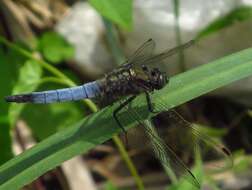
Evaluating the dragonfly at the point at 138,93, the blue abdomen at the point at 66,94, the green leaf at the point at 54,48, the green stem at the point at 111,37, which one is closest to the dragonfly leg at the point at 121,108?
the dragonfly at the point at 138,93

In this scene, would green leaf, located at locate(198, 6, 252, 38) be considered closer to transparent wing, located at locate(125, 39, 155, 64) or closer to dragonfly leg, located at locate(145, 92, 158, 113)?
transparent wing, located at locate(125, 39, 155, 64)

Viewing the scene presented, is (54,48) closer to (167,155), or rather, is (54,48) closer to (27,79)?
(27,79)

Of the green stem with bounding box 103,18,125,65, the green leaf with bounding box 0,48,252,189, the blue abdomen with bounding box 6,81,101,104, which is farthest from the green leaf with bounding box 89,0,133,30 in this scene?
the green stem with bounding box 103,18,125,65

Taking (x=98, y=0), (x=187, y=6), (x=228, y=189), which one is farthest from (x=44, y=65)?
(x=228, y=189)

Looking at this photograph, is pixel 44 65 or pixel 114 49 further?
pixel 114 49

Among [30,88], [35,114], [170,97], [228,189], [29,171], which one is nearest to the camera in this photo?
[29,171]

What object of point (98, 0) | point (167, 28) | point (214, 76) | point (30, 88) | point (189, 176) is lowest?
point (189, 176)

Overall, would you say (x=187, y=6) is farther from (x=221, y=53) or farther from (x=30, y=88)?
(x=30, y=88)

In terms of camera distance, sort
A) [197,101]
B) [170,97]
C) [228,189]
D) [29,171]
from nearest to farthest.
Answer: [29,171] < [170,97] < [228,189] < [197,101]
